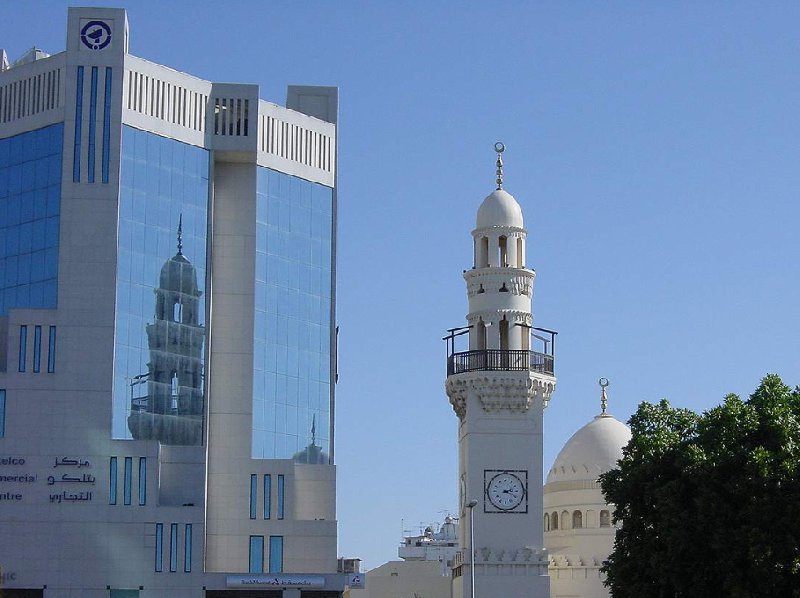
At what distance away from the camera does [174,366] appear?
254ft

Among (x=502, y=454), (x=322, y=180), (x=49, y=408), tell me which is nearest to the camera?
(x=49, y=408)

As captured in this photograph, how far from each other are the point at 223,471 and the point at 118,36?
21.5 meters

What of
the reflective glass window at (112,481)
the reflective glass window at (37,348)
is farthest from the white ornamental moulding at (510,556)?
the reflective glass window at (37,348)

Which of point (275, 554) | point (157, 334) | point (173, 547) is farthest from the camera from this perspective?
point (275, 554)

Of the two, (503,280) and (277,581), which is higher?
(503,280)

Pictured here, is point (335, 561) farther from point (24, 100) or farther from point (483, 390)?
point (24, 100)

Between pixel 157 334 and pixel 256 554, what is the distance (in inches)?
455

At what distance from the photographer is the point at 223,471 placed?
78.6m

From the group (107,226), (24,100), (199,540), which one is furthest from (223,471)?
(24,100)

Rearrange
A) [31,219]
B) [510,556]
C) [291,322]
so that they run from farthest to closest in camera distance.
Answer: [291,322]
[510,556]
[31,219]

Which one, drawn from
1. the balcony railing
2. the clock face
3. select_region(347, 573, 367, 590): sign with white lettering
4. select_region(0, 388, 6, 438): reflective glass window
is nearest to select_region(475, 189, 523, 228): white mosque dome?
the balcony railing

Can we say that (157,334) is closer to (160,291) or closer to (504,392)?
(160,291)

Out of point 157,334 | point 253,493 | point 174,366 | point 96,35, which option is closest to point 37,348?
point 157,334

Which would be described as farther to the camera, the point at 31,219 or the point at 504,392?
the point at 504,392
